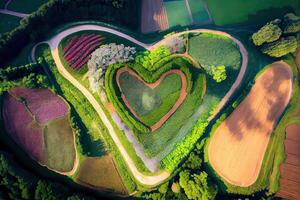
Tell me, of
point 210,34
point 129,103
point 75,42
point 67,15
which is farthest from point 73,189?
point 210,34

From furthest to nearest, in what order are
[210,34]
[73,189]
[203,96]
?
[210,34], [203,96], [73,189]

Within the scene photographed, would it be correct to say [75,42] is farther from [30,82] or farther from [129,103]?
[129,103]

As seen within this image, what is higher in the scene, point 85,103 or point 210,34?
point 210,34

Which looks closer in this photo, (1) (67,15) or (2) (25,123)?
(2) (25,123)

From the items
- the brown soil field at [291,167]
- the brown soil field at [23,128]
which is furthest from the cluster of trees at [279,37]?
the brown soil field at [23,128]

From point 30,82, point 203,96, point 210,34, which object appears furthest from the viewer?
point 210,34

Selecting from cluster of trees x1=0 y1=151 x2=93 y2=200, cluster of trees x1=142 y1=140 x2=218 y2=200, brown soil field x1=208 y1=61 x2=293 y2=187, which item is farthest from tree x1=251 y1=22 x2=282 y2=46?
cluster of trees x1=0 y1=151 x2=93 y2=200

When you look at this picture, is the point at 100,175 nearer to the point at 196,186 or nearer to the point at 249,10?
the point at 196,186
